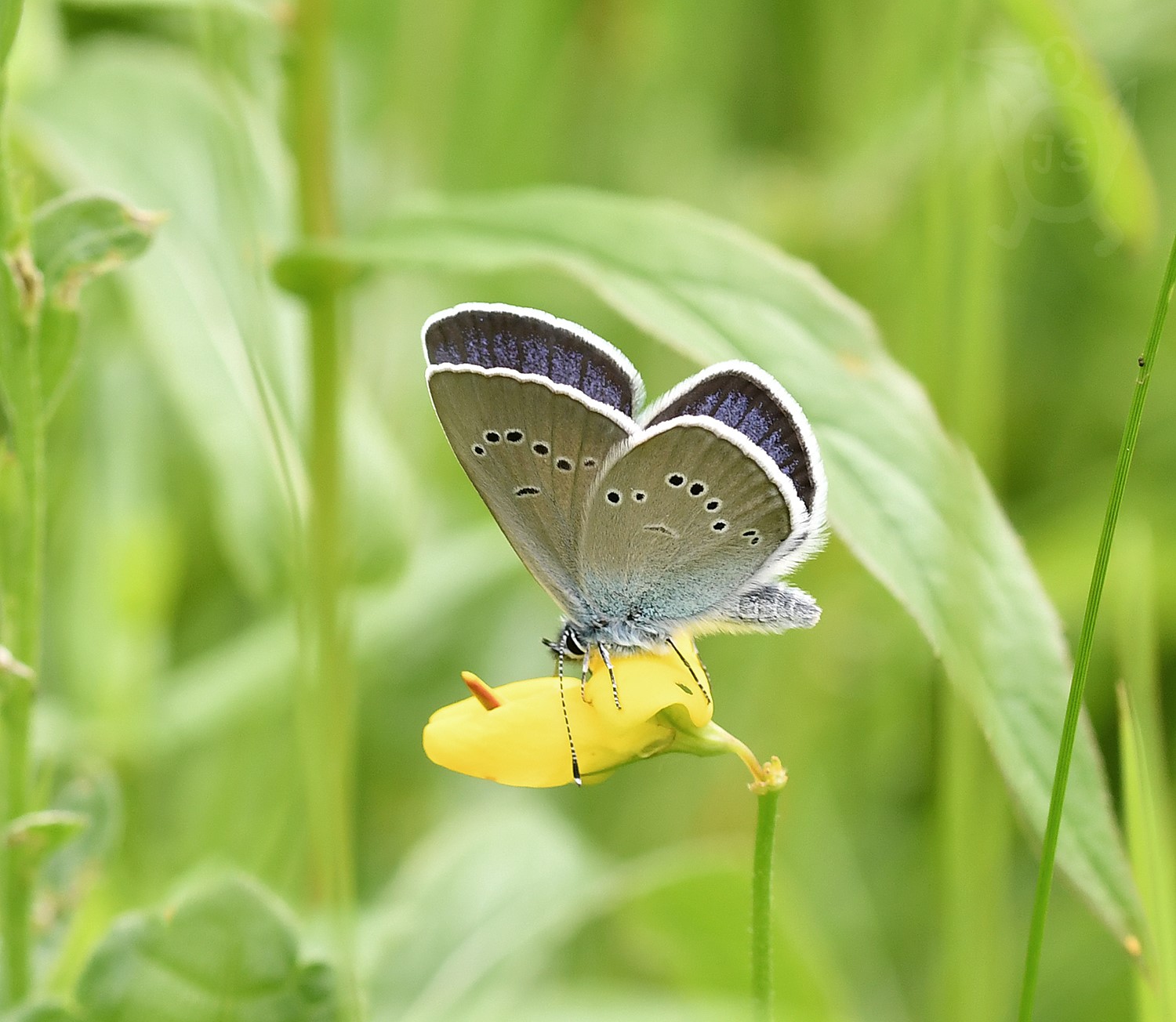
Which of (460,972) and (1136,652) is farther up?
(1136,652)

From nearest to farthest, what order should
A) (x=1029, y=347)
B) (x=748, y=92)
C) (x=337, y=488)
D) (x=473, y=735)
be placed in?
(x=473, y=735) → (x=337, y=488) → (x=1029, y=347) → (x=748, y=92)

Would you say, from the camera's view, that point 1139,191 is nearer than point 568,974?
Yes

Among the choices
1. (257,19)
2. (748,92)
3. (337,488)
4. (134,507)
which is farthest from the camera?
(748,92)

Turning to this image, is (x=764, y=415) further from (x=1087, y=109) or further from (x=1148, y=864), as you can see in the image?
(x=1087, y=109)

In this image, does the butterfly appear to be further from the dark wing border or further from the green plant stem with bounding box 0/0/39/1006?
the green plant stem with bounding box 0/0/39/1006

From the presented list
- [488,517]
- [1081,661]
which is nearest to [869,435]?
[1081,661]

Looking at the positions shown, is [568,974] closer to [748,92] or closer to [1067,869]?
[1067,869]

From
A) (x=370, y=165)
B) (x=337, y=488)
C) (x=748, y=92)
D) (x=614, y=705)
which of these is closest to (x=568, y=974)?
(x=337, y=488)
